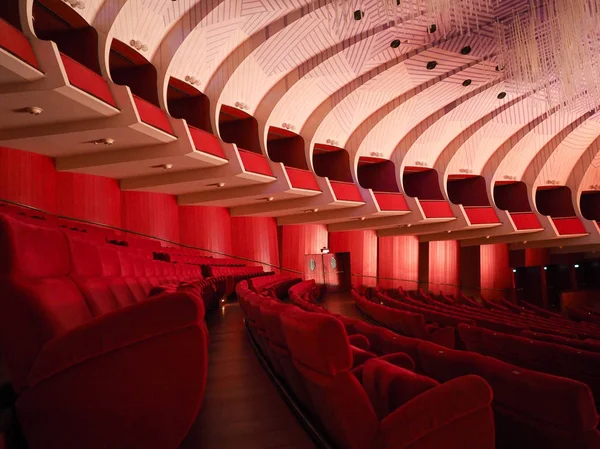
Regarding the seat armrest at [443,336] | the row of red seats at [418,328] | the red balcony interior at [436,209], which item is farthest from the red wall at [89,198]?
the red balcony interior at [436,209]

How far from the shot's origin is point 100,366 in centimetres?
81

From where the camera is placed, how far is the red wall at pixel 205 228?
8.84m

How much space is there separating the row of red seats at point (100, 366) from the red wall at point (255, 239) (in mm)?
9022

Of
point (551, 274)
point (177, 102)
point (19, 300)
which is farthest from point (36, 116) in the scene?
point (551, 274)

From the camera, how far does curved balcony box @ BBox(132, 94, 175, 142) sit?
5.32m

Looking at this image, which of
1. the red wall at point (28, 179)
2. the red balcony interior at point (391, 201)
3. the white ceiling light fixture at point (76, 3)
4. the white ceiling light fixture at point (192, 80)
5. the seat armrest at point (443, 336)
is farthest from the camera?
the red balcony interior at point (391, 201)

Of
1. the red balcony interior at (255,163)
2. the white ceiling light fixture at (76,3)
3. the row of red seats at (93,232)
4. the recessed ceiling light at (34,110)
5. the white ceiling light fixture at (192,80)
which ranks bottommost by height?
the row of red seats at (93,232)

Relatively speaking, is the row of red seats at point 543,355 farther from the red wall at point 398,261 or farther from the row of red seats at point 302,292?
the red wall at point 398,261

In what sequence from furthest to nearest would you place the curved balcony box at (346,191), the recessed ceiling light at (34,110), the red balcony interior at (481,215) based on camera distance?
the red balcony interior at (481,215) → the curved balcony box at (346,191) → the recessed ceiling light at (34,110)

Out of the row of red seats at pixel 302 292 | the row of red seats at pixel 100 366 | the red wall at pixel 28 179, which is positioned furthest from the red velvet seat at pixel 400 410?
the red wall at pixel 28 179

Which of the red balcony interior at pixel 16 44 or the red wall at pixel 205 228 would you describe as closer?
the red balcony interior at pixel 16 44

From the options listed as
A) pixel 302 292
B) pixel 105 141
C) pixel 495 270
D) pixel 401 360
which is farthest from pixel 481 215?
pixel 401 360

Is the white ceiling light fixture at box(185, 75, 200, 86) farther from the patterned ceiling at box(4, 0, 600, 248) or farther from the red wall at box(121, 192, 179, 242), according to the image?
the red wall at box(121, 192, 179, 242)

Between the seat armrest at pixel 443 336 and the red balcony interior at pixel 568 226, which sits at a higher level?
the red balcony interior at pixel 568 226
